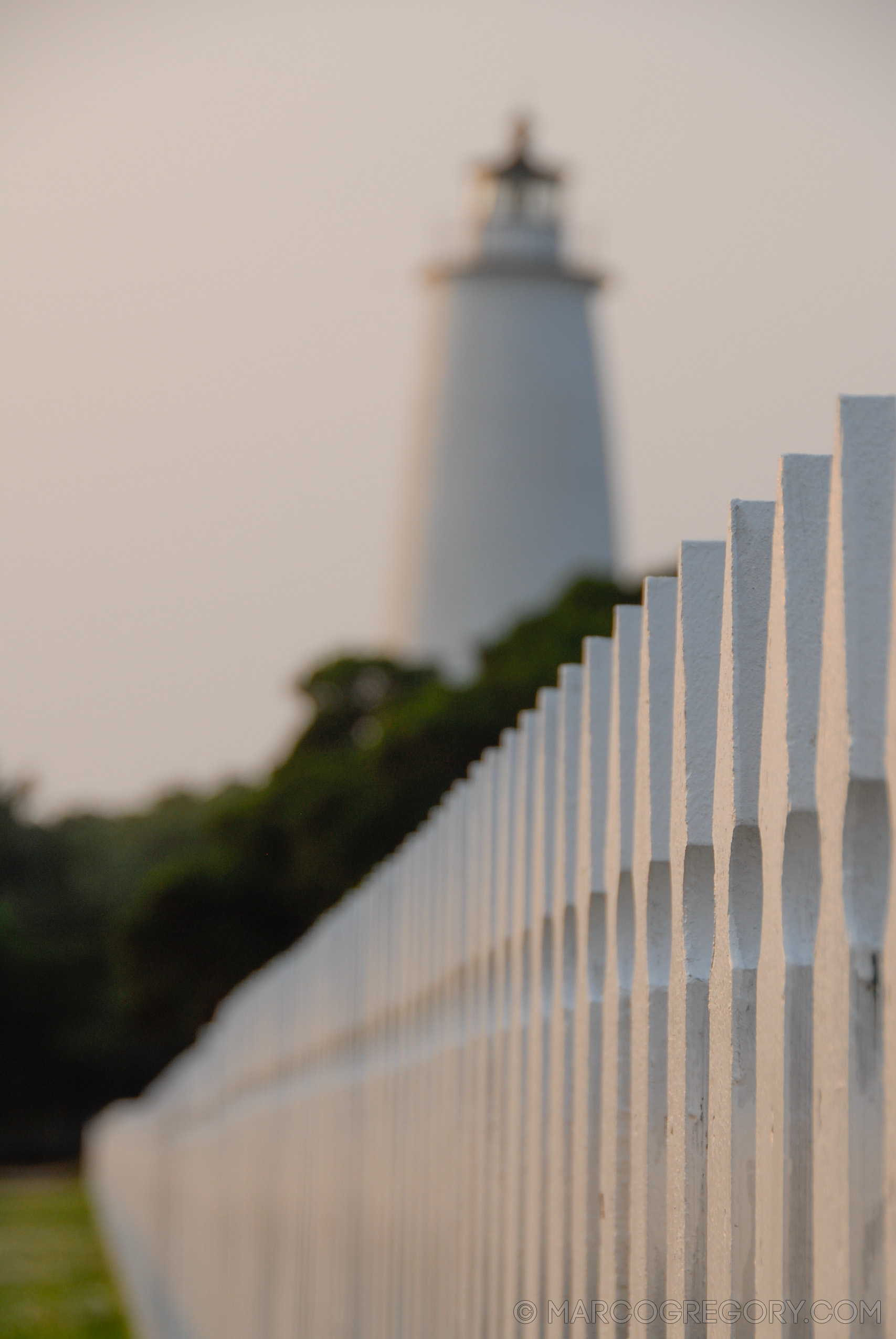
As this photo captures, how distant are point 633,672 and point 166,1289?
8.68 metres

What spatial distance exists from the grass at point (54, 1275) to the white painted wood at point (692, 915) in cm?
995

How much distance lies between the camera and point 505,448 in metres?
38.4

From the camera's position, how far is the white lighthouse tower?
123 ft

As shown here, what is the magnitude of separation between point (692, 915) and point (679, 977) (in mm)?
71

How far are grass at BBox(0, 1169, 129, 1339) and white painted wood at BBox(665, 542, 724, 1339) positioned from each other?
32.7 feet

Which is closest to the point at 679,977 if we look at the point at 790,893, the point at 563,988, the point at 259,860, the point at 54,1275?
the point at 790,893

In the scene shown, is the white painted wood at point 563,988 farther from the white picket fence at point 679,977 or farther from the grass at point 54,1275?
the grass at point 54,1275

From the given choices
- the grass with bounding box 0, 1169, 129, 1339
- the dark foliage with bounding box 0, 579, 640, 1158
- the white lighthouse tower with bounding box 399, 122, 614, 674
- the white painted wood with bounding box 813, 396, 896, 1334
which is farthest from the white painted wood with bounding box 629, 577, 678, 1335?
the white lighthouse tower with bounding box 399, 122, 614, 674

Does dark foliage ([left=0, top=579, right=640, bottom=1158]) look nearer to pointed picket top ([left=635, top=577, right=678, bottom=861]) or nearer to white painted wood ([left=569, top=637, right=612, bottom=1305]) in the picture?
white painted wood ([left=569, top=637, right=612, bottom=1305])

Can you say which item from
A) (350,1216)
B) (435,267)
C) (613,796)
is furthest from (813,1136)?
(435,267)

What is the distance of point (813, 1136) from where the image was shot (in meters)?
1.53

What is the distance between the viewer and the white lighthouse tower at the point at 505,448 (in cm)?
3750

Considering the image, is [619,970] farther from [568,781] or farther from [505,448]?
[505,448]

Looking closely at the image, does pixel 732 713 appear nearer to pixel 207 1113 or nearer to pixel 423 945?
pixel 423 945
